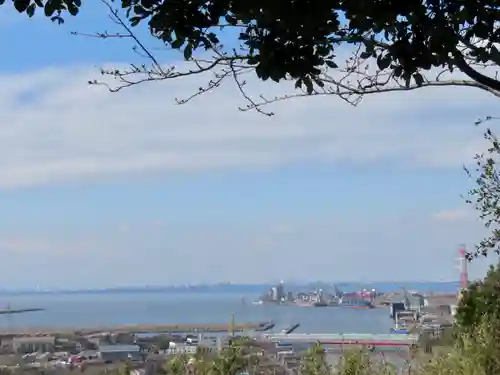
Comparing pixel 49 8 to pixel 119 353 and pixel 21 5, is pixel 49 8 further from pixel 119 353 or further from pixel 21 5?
pixel 119 353

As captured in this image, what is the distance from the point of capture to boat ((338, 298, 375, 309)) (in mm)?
12016

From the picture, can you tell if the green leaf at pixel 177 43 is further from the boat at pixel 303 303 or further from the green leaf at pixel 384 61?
the boat at pixel 303 303

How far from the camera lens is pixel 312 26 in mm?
2580

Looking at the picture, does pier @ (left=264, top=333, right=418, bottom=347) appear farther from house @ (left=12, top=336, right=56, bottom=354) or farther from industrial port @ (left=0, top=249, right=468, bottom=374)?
house @ (left=12, top=336, right=56, bottom=354)

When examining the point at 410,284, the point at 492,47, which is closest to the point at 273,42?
the point at 492,47

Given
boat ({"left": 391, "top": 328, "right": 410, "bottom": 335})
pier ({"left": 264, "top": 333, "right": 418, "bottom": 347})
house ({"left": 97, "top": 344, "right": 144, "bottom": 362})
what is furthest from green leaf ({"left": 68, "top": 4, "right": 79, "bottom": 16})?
boat ({"left": 391, "top": 328, "right": 410, "bottom": 335})

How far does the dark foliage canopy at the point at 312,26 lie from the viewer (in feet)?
8.47

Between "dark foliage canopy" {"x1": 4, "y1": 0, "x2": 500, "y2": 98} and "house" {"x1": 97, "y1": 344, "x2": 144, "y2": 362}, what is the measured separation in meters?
2.53

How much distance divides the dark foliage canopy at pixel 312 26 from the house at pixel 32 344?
10.5 feet

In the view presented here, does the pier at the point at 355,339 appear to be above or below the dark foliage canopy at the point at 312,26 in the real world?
below

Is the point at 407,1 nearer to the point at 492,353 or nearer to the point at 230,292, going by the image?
the point at 492,353

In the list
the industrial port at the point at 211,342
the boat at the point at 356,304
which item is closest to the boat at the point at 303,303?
the boat at the point at 356,304

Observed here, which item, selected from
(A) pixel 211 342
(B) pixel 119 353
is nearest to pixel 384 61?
(A) pixel 211 342

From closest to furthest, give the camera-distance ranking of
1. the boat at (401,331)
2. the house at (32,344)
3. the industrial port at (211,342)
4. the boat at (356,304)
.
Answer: the industrial port at (211,342), the house at (32,344), the boat at (401,331), the boat at (356,304)
